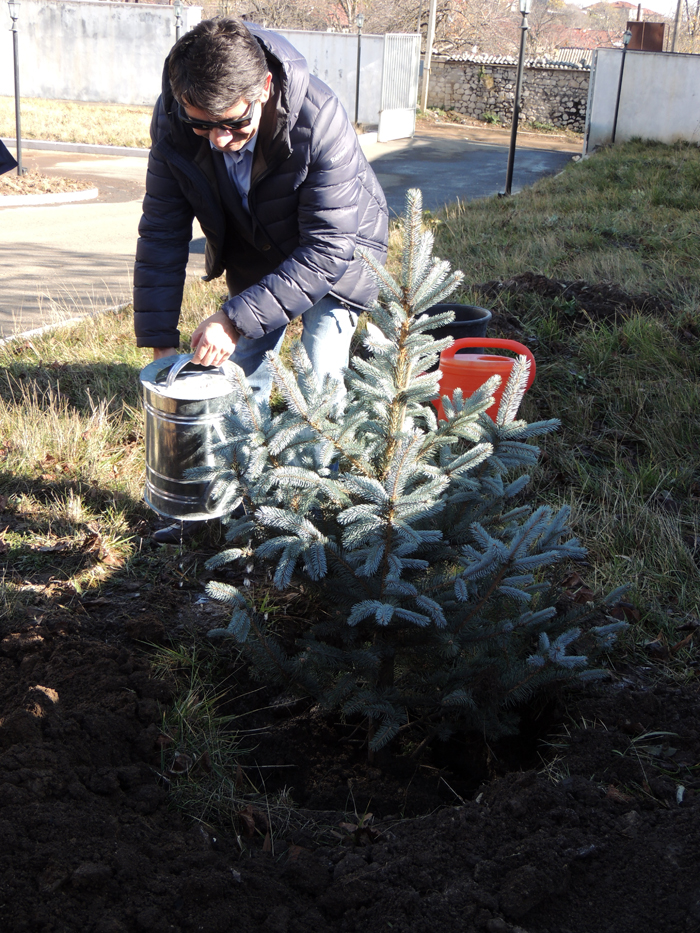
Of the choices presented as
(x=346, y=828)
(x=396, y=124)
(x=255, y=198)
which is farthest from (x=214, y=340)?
(x=396, y=124)

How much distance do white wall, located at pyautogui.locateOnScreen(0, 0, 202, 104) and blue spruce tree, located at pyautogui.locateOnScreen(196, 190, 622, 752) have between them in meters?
25.6

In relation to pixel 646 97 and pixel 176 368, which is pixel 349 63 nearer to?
pixel 646 97

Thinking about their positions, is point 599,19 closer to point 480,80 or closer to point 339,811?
point 480,80

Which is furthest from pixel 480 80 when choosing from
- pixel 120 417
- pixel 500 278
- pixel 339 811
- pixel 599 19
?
pixel 599 19

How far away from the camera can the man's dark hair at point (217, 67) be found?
2.20m

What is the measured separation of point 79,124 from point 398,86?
9.78 meters

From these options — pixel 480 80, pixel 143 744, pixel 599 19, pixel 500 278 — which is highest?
pixel 599 19

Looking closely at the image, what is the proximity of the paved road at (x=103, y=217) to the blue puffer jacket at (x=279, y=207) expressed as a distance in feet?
9.45

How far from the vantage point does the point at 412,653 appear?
2.23m

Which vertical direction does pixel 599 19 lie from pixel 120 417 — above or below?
above

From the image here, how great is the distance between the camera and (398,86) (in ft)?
77.7

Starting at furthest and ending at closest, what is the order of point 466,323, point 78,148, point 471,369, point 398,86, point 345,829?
point 398,86, point 78,148, point 466,323, point 471,369, point 345,829

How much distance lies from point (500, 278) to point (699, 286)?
58.1 inches

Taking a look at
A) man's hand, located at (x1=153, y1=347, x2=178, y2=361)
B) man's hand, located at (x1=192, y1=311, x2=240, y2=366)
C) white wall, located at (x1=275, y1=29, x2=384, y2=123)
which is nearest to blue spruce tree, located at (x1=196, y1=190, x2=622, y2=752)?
man's hand, located at (x1=192, y1=311, x2=240, y2=366)
